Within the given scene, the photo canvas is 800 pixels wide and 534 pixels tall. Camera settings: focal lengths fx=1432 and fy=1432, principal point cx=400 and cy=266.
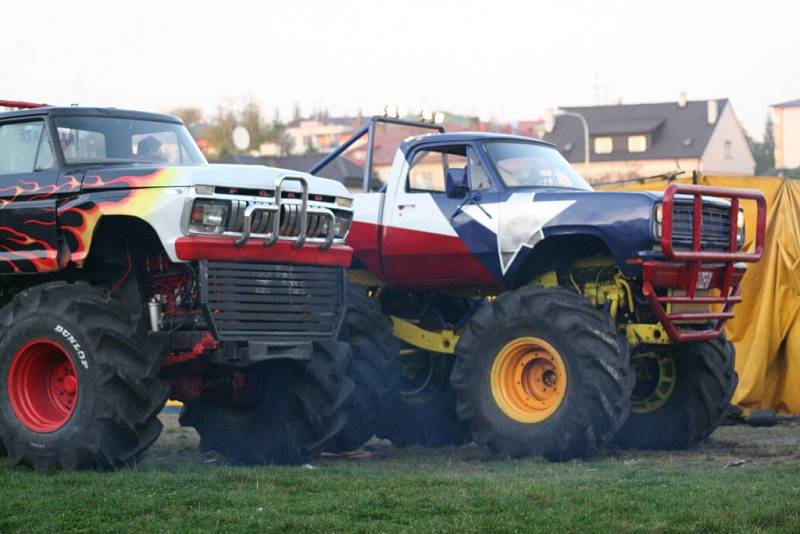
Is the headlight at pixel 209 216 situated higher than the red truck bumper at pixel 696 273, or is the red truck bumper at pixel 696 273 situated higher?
the headlight at pixel 209 216

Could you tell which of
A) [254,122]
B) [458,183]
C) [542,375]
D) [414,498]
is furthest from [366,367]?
[254,122]

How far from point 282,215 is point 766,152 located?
88.1 meters

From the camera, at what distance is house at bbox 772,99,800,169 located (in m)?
86.9

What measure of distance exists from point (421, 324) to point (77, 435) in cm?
454

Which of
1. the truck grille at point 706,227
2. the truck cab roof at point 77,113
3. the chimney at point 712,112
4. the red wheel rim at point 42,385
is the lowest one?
the red wheel rim at point 42,385

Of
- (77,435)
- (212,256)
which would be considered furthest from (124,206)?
(77,435)

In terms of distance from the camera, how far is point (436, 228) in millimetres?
13547

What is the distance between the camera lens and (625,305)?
1276 centimetres

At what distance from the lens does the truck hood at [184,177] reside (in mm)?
10625

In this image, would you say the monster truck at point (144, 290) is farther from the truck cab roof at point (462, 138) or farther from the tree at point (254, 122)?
the tree at point (254, 122)

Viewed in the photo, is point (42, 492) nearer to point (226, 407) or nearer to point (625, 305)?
point (226, 407)

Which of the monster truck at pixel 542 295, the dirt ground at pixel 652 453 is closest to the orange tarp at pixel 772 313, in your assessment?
the dirt ground at pixel 652 453

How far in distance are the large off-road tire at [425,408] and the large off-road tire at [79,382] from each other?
148 inches

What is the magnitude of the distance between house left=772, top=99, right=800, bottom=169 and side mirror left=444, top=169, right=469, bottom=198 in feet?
251
